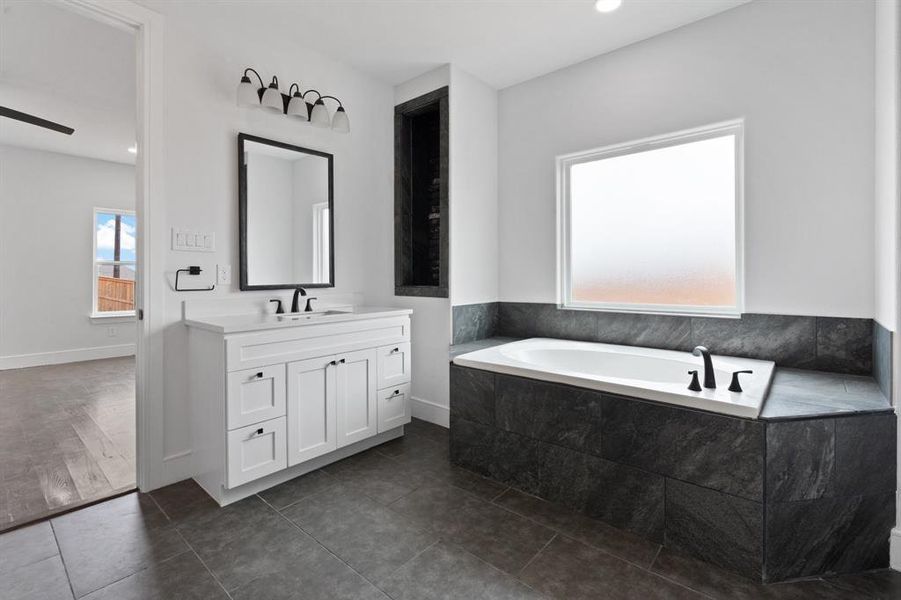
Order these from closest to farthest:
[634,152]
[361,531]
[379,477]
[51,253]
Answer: [361,531] < [379,477] < [634,152] < [51,253]

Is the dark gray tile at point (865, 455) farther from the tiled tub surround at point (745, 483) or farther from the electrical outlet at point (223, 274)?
the electrical outlet at point (223, 274)

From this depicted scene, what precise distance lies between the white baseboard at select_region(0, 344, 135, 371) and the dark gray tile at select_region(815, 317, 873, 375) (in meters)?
7.39

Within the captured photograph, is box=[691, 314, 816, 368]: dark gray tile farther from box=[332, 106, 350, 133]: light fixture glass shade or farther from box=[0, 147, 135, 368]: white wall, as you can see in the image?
box=[0, 147, 135, 368]: white wall

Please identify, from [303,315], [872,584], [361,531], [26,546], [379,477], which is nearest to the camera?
[872,584]

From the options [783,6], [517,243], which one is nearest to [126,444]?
[517,243]

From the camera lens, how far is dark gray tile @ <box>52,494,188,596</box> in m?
1.53

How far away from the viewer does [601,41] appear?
2.68 metres

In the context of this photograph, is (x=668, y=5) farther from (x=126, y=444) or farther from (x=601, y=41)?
(x=126, y=444)

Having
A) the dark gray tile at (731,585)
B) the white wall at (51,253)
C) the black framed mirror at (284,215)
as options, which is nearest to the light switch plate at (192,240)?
the black framed mirror at (284,215)

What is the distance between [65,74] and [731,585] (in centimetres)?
510

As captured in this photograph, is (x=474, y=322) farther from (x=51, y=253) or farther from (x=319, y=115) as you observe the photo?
(x=51, y=253)

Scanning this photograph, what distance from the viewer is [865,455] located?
1.51 meters

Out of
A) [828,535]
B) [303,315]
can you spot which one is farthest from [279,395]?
[828,535]

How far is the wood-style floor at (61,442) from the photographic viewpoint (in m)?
2.04
